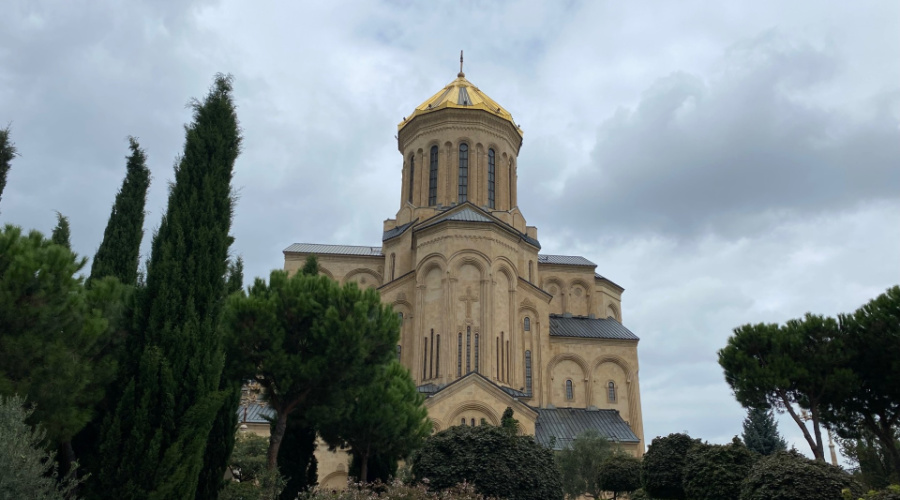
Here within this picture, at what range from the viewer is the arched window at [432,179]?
32969 mm

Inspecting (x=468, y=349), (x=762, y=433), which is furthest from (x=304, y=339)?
(x=762, y=433)

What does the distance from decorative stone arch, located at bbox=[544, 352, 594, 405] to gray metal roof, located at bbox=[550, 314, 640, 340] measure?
978mm

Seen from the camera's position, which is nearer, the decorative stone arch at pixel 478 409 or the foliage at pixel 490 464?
the foliage at pixel 490 464

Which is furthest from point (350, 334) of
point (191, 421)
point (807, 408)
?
point (807, 408)

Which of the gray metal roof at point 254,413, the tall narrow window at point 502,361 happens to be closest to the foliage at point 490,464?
the tall narrow window at point 502,361

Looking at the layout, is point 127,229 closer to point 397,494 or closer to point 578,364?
point 397,494

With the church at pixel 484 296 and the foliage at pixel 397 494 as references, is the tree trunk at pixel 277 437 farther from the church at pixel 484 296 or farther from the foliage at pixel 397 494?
the church at pixel 484 296

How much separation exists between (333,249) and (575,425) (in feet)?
53.6

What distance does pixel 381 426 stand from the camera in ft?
53.6

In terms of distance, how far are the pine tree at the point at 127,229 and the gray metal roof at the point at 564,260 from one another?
2338 centimetres

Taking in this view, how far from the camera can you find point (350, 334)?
1334 cm

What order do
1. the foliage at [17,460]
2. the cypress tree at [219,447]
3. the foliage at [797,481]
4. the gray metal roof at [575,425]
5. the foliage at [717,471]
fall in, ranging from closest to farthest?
the foliage at [17,460]
the foliage at [797,481]
the cypress tree at [219,447]
the foliage at [717,471]
the gray metal roof at [575,425]

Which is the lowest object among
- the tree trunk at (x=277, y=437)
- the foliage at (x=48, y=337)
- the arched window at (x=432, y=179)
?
the tree trunk at (x=277, y=437)

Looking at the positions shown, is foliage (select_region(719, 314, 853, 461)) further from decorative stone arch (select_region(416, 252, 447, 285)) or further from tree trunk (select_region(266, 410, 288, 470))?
tree trunk (select_region(266, 410, 288, 470))
